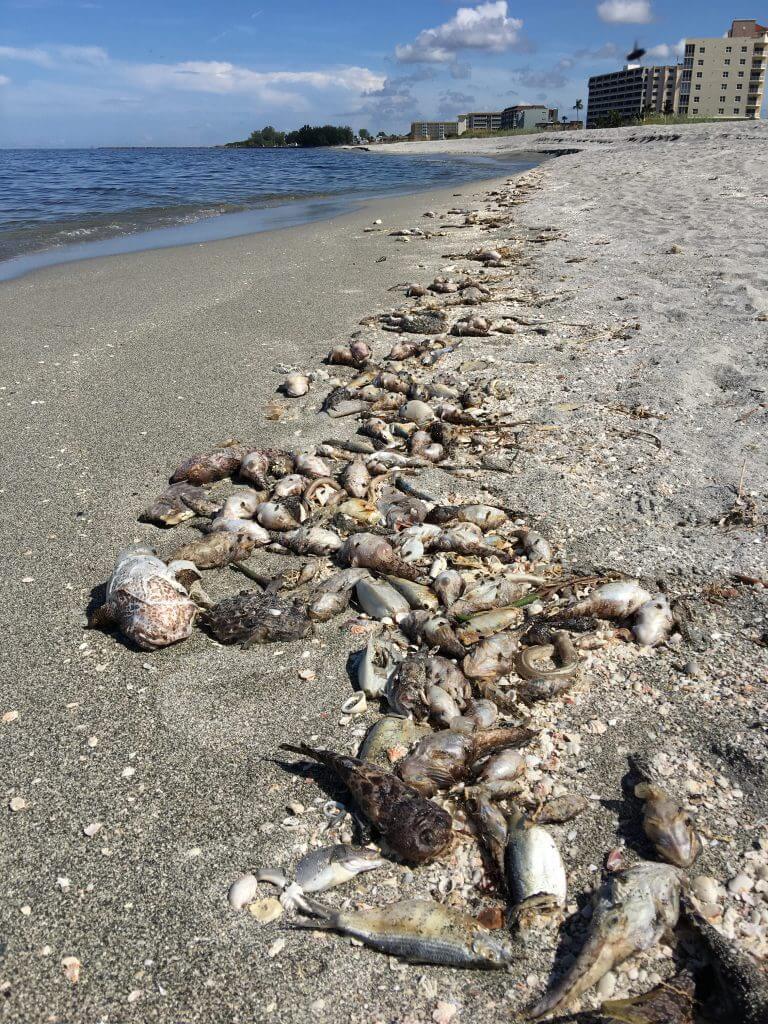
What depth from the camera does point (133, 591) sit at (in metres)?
2.65

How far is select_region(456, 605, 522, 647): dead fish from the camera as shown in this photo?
8.56 feet

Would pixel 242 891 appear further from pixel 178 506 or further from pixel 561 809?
pixel 178 506

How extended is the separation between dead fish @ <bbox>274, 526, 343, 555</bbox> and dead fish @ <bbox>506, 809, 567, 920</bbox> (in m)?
1.63

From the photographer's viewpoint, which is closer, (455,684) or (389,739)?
(389,739)

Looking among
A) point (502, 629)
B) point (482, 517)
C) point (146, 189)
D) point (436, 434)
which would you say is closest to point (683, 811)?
point (502, 629)

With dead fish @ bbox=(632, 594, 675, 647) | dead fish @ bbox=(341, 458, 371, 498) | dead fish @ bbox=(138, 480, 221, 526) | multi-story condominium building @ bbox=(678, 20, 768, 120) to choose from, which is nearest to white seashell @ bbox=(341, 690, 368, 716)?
dead fish @ bbox=(632, 594, 675, 647)

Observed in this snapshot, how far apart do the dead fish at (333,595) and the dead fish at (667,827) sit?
1.32 m

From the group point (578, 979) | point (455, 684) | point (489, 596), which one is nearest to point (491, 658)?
point (455, 684)

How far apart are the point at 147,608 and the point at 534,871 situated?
5.42 ft

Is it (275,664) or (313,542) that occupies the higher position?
(313,542)

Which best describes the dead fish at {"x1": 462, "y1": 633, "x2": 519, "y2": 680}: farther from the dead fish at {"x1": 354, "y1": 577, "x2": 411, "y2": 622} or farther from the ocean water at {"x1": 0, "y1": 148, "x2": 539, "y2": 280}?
the ocean water at {"x1": 0, "y1": 148, "x2": 539, "y2": 280}

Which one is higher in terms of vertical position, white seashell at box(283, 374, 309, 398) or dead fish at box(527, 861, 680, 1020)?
white seashell at box(283, 374, 309, 398)

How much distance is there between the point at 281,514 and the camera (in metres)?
3.39

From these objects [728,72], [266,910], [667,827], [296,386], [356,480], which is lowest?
[266,910]
